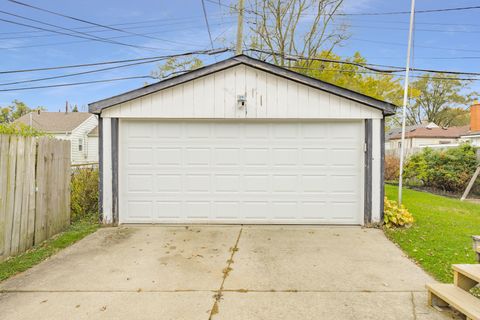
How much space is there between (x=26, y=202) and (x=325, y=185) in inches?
209

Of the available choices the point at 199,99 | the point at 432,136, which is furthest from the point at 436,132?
the point at 199,99

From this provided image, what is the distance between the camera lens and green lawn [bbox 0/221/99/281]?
420 cm

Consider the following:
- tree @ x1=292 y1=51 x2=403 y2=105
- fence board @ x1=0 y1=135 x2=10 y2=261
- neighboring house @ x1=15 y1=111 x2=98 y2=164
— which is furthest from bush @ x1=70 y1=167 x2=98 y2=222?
neighboring house @ x1=15 y1=111 x2=98 y2=164

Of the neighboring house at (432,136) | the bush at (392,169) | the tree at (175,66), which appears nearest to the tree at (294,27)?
the tree at (175,66)

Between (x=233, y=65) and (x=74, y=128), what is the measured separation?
2111 cm

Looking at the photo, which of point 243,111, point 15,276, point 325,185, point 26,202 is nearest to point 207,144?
point 243,111

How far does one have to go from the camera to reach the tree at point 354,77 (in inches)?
690

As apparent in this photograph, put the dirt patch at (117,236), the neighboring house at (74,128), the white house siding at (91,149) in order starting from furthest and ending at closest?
the white house siding at (91,149) → the neighboring house at (74,128) → the dirt patch at (117,236)

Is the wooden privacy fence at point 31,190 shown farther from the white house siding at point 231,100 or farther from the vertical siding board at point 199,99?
the vertical siding board at point 199,99

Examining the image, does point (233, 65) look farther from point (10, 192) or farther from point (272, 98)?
point (10, 192)

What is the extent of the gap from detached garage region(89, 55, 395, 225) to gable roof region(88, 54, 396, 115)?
0.02 meters

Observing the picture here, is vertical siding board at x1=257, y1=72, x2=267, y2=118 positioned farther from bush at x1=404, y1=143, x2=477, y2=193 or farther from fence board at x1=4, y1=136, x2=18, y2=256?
bush at x1=404, y1=143, x2=477, y2=193

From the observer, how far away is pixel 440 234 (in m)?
5.98

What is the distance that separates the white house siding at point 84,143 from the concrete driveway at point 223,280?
20.5 m
